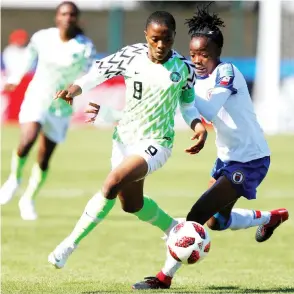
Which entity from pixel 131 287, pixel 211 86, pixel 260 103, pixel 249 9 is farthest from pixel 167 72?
pixel 249 9

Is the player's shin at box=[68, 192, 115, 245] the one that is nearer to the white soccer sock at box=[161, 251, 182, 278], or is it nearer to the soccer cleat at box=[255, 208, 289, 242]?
the white soccer sock at box=[161, 251, 182, 278]

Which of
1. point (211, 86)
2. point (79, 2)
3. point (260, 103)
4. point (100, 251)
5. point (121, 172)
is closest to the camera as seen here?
point (121, 172)

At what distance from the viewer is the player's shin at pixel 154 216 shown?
906cm

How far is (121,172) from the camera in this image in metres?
8.10

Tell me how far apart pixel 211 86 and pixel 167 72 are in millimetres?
410

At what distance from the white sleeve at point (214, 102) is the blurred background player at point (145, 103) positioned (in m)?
0.09

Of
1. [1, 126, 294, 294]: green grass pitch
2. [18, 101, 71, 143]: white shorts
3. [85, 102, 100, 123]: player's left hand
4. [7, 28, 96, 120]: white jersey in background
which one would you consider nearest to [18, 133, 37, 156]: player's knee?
[18, 101, 71, 143]: white shorts

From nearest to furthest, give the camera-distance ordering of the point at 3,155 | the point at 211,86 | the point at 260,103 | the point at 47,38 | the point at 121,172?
the point at 121,172 < the point at 211,86 < the point at 47,38 < the point at 3,155 < the point at 260,103

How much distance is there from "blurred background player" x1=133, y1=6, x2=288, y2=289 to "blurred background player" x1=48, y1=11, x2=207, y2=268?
170 mm

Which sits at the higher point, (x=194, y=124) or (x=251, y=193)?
(x=194, y=124)

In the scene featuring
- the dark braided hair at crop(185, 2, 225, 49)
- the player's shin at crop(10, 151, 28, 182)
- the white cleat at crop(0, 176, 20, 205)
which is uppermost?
the dark braided hair at crop(185, 2, 225, 49)

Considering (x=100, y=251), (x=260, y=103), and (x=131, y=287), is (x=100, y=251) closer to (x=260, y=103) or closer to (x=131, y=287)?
(x=131, y=287)

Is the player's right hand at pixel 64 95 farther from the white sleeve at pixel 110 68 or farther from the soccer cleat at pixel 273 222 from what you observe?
the soccer cleat at pixel 273 222

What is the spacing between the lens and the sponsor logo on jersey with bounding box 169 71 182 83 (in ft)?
27.8
